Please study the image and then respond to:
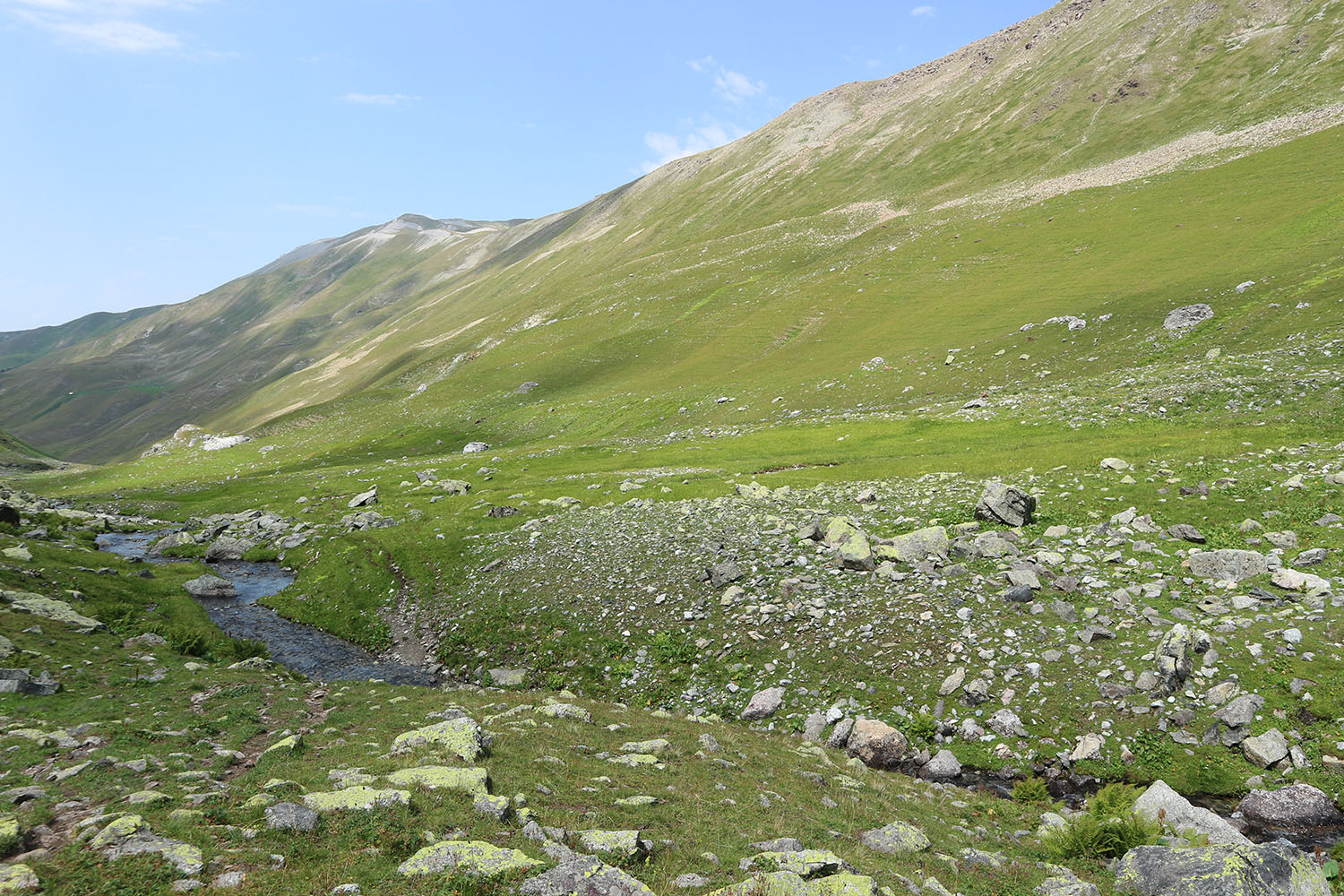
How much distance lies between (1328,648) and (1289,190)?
100970 millimetres

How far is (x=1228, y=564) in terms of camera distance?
22.9 m

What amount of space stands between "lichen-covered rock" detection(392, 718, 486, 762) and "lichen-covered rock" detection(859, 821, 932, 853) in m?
9.51

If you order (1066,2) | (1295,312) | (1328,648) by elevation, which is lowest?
(1328,648)

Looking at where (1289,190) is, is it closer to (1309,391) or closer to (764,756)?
(1309,391)

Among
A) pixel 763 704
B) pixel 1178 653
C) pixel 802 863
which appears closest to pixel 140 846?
pixel 802 863

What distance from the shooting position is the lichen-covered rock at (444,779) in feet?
43.4

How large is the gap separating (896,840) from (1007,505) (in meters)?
20.8

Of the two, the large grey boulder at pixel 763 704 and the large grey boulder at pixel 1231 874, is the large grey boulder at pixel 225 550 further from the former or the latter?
the large grey boulder at pixel 1231 874

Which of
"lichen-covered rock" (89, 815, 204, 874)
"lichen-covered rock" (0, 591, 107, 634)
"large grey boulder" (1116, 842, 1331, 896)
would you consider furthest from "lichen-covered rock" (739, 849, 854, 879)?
"lichen-covered rock" (0, 591, 107, 634)

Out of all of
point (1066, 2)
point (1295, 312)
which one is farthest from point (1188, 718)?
point (1066, 2)

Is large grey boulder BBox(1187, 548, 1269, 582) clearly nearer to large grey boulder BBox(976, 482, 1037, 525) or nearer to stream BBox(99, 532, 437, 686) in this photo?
large grey boulder BBox(976, 482, 1037, 525)

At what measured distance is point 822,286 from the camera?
115375 mm

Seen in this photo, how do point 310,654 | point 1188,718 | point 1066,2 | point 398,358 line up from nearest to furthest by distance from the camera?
point 1188,718 < point 310,654 < point 398,358 < point 1066,2

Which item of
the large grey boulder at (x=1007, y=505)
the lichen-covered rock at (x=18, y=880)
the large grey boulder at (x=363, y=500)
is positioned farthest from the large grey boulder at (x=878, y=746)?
the large grey boulder at (x=363, y=500)
